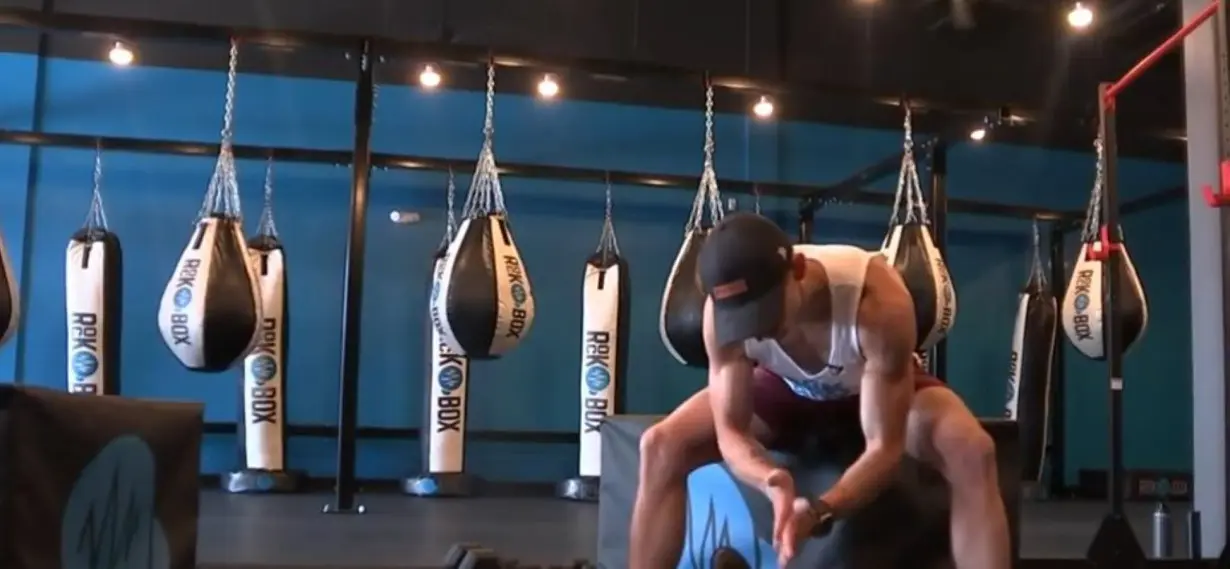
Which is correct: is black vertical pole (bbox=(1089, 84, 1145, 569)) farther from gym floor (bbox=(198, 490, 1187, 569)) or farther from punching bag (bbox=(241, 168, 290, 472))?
punching bag (bbox=(241, 168, 290, 472))

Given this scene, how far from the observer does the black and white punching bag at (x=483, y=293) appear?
4.85 m

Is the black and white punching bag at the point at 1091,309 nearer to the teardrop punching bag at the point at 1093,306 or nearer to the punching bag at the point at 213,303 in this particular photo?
the teardrop punching bag at the point at 1093,306

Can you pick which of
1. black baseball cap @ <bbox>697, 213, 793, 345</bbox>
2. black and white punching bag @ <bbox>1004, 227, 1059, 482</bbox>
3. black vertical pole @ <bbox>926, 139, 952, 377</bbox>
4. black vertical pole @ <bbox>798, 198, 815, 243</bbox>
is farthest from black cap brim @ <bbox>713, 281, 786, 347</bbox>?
black and white punching bag @ <bbox>1004, 227, 1059, 482</bbox>

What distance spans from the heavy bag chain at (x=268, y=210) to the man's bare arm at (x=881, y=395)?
15.6ft

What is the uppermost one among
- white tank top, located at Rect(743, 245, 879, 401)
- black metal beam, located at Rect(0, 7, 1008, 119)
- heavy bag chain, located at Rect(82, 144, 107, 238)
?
black metal beam, located at Rect(0, 7, 1008, 119)

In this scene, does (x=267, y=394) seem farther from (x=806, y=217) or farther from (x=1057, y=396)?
(x=1057, y=396)

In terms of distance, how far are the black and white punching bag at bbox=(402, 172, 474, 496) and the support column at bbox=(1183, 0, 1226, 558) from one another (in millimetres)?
3414

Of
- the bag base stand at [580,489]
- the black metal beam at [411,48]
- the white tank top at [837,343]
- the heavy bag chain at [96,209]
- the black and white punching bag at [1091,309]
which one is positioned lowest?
the bag base stand at [580,489]

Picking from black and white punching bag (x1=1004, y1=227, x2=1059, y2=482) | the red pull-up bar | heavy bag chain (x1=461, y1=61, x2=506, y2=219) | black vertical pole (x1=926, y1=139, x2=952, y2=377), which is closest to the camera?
the red pull-up bar

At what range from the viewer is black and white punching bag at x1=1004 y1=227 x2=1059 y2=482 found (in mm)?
6895

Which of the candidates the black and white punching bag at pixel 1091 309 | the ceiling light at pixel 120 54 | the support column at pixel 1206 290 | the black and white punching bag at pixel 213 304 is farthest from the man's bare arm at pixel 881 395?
the ceiling light at pixel 120 54

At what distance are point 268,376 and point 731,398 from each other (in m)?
4.42

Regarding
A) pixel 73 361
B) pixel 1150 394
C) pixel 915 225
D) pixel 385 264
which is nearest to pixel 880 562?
pixel 915 225

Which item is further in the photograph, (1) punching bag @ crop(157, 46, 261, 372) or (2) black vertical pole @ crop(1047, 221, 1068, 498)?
(2) black vertical pole @ crop(1047, 221, 1068, 498)
